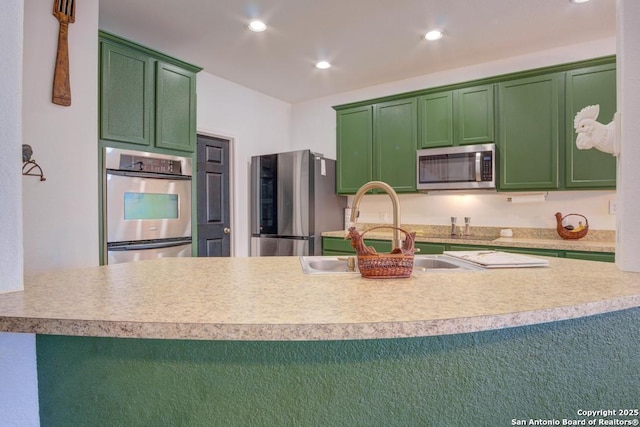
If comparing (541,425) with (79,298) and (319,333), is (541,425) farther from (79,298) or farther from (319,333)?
(79,298)

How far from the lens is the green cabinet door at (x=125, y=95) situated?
8.32ft

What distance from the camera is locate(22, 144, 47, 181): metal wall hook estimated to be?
1.96 metres

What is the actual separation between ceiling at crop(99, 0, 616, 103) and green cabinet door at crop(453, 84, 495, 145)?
406 mm

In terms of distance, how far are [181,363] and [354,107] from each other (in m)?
3.56

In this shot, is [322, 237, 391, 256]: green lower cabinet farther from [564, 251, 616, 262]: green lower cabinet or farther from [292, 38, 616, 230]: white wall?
[564, 251, 616, 262]: green lower cabinet

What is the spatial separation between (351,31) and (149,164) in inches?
77.0

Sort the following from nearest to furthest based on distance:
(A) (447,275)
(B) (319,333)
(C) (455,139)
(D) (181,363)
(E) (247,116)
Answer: (B) (319,333)
(D) (181,363)
(A) (447,275)
(C) (455,139)
(E) (247,116)

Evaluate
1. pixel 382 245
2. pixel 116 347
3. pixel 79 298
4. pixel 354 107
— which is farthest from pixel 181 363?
pixel 354 107

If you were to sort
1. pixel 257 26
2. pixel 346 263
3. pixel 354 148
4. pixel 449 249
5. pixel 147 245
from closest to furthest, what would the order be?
pixel 346 263, pixel 147 245, pixel 257 26, pixel 449 249, pixel 354 148

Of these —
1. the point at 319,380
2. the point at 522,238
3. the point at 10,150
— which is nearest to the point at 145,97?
the point at 10,150

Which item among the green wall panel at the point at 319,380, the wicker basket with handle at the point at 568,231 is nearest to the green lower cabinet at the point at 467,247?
the wicker basket with handle at the point at 568,231

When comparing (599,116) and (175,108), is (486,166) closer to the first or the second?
(599,116)

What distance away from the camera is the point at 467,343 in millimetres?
964

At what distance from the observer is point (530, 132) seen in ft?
10.0
